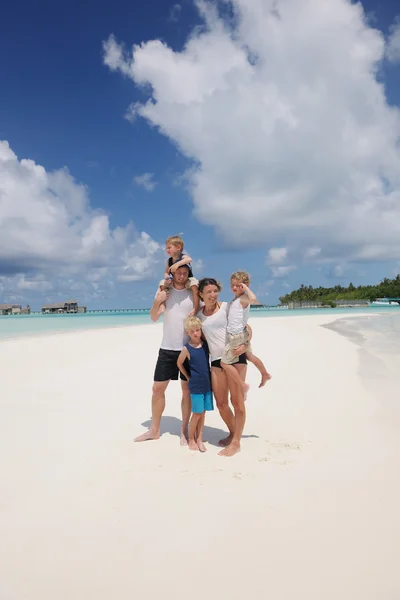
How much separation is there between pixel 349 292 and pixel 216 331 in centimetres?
13809

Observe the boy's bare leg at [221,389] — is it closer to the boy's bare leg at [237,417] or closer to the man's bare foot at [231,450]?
the boy's bare leg at [237,417]

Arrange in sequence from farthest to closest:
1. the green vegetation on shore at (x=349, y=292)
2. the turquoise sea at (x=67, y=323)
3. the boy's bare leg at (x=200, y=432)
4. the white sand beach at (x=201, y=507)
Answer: the green vegetation on shore at (x=349, y=292) < the turquoise sea at (x=67, y=323) < the boy's bare leg at (x=200, y=432) < the white sand beach at (x=201, y=507)

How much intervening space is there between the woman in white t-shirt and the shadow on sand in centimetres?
36

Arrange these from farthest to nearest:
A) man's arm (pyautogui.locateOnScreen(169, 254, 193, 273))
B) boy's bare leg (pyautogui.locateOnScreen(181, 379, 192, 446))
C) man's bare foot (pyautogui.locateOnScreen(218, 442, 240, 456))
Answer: boy's bare leg (pyautogui.locateOnScreen(181, 379, 192, 446)), man's arm (pyautogui.locateOnScreen(169, 254, 193, 273)), man's bare foot (pyautogui.locateOnScreen(218, 442, 240, 456))

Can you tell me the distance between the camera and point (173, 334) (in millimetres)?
4496

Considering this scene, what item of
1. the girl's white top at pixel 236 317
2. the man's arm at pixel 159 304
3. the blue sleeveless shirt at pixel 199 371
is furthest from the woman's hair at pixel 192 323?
the man's arm at pixel 159 304

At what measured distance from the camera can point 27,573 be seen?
91.7 inches

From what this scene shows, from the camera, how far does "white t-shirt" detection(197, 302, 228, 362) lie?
4.14 m

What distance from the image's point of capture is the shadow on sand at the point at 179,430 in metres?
4.59

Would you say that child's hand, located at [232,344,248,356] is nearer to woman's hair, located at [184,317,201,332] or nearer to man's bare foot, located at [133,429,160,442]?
woman's hair, located at [184,317,201,332]

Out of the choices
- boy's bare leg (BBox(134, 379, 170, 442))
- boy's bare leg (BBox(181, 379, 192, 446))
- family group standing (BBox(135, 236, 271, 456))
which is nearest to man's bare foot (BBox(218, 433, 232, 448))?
family group standing (BBox(135, 236, 271, 456))

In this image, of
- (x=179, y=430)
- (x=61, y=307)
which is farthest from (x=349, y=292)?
(x=179, y=430)

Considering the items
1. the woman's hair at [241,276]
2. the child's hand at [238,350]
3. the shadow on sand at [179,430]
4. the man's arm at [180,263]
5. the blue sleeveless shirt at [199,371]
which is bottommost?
the shadow on sand at [179,430]

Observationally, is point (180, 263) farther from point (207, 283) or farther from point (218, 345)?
point (218, 345)
